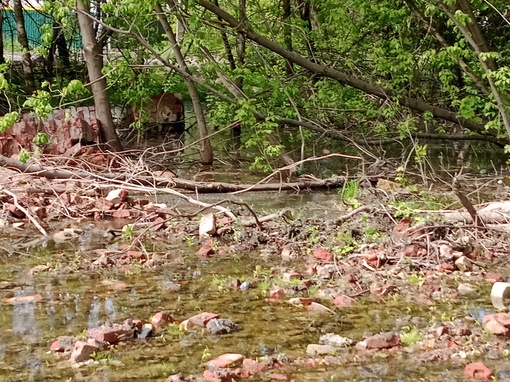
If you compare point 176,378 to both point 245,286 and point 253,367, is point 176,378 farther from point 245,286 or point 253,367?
point 245,286

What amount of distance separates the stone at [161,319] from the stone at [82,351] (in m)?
0.50

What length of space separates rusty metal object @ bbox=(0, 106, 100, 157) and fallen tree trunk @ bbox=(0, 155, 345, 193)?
73.2 inches

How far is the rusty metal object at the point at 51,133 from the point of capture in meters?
9.82

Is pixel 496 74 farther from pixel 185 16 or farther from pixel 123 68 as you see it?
pixel 123 68

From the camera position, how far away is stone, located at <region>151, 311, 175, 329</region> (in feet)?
13.1

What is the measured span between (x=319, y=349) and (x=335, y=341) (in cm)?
13

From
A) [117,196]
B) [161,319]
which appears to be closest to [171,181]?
[117,196]

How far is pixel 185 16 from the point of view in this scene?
9141mm

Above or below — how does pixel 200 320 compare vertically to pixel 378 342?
above

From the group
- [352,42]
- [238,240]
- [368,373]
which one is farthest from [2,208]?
[352,42]

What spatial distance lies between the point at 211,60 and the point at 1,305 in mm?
5904

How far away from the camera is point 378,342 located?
358 centimetres

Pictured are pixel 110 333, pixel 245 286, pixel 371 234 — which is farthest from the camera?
pixel 371 234

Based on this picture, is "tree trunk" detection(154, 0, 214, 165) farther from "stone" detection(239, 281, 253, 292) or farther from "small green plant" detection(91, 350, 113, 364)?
"small green plant" detection(91, 350, 113, 364)
